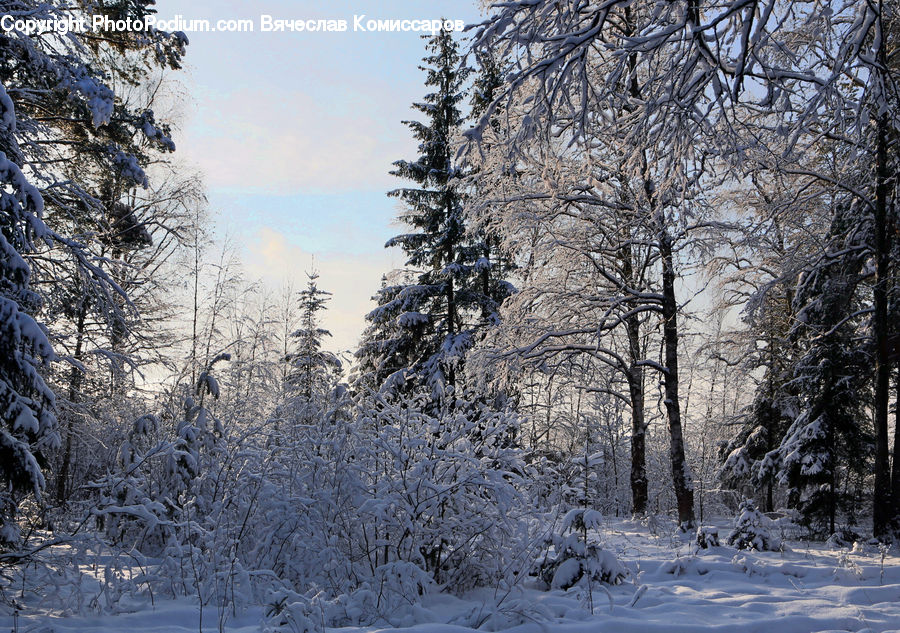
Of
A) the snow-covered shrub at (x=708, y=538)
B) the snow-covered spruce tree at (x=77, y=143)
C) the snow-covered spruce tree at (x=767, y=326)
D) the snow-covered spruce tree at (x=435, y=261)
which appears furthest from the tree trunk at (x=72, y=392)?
the snow-covered spruce tree at (x=767, y=326)

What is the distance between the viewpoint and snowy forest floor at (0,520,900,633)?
4141 millimetres

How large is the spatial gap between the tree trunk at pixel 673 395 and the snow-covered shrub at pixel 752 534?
7.09ft

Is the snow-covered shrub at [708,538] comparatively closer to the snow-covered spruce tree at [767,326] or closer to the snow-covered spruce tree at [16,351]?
the snow-covered spruce tree at [767,326]

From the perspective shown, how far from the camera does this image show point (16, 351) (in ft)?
14.7

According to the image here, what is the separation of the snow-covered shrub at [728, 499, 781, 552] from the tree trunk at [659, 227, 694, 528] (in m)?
2.16

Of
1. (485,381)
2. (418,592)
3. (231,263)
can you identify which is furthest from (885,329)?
(231,263)

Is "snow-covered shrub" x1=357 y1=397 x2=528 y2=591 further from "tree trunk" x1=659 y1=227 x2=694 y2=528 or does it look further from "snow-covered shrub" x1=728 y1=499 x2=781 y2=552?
"tree trunk" x1=659 y1=227 x2=694 y2=528

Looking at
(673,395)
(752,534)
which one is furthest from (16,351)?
(673,395)

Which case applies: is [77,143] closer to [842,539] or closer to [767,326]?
[842,539]

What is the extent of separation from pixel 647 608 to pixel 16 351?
543 centimetres

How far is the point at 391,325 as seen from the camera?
18.6m

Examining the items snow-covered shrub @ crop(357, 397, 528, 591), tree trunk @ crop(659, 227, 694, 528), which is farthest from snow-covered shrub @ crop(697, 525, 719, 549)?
snow-covered shrub @ crop(357, 397, 528, 591)

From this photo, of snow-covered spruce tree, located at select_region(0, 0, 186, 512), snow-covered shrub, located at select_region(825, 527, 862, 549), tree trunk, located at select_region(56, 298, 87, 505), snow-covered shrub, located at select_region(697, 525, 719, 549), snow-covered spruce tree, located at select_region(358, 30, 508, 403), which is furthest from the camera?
snow-covered spruce tree, located at select_region(358, 30, 508, 403)

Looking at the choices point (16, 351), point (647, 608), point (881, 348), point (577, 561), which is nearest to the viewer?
point (16, 351)
